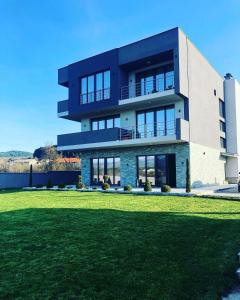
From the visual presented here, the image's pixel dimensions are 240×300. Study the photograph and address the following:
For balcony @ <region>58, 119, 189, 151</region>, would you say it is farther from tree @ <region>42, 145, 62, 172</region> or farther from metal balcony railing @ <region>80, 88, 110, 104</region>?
tree @ <region>42, 145, 62, 172</region>

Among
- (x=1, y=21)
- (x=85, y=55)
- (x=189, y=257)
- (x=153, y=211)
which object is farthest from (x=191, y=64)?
(x=189, y=257)

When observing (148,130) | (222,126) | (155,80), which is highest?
(155,80)

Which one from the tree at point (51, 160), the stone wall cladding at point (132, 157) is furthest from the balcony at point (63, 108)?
the tree at point (51, 160)

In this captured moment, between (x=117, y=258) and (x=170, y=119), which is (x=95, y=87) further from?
(x=117, y=258)

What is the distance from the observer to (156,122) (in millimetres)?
20922

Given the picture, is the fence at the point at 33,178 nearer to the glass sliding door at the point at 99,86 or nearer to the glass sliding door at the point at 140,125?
the glass sliding door at the point at 99,86

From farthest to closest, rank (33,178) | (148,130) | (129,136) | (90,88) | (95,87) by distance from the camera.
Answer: (33,178) → (90,88) → (95,87) → (129,136) → (148,130)

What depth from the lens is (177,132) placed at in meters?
18.2

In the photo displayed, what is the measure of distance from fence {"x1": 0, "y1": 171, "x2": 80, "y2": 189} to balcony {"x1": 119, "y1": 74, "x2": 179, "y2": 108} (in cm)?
1230

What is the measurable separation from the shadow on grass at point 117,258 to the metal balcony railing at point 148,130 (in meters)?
12.4

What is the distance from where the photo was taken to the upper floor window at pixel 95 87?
73.5 ft

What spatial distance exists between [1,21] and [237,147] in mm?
23540

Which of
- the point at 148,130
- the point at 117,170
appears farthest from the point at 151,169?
the point at 117,170

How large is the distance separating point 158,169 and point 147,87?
6274 millimetres
